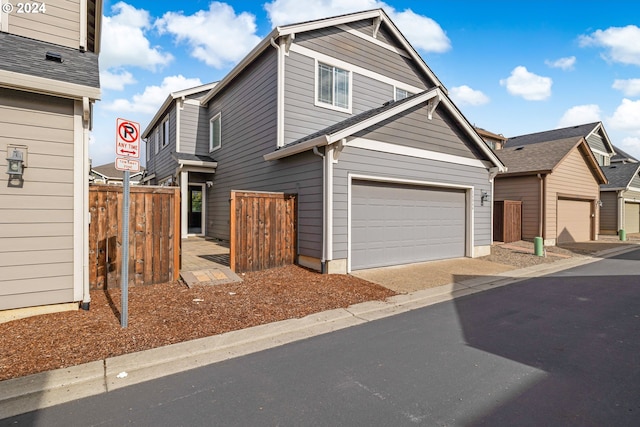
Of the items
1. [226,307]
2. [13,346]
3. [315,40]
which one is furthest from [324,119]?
[13,346]

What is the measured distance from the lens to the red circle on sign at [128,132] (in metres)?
4.32

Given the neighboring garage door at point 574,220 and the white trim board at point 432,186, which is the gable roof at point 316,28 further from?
the neighboring garage door at point 574,220

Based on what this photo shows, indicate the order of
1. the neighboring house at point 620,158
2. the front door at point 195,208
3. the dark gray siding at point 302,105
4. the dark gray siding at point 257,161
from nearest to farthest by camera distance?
the dark gray siding at point 257,161, the dark gray siding at point 302,105, the front door at point 195,208, the neighboring house at point 620,158

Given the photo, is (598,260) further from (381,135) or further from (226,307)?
(226,307)

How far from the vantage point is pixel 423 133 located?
9.80m

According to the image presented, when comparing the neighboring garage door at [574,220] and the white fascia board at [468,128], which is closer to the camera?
the white fascia board at [468,128]

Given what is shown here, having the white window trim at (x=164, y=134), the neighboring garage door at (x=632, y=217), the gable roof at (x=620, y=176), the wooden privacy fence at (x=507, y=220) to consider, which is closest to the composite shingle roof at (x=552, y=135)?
the gable roof at (x=620, y=176)

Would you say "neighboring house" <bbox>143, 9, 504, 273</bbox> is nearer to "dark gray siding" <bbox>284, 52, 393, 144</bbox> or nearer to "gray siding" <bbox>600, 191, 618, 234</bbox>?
"dark gray siding" <bbox>284, 52, 393, 144</bbox>

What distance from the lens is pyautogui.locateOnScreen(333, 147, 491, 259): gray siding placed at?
8.06 metres

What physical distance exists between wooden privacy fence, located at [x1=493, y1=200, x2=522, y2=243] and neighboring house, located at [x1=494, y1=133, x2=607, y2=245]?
0.51m

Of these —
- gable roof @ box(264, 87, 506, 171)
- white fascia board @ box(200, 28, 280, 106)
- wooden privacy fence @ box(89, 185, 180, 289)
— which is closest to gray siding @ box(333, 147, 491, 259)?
gable roof @ box(264, 87, 506, 171)

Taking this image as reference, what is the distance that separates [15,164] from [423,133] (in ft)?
29.8

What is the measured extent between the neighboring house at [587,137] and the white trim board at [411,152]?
2031 centimetres

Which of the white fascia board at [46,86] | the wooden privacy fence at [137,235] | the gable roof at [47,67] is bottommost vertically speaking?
the wooden privacy fence at [137,235]
